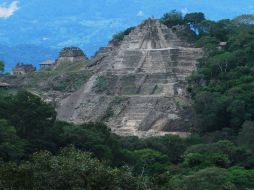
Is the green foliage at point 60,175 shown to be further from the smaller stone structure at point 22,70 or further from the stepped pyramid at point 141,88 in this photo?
the smaller stone structure at point 22,70

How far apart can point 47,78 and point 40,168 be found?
46.9m

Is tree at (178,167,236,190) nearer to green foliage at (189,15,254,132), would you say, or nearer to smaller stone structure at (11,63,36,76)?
green foliage at (189,15,254,132)

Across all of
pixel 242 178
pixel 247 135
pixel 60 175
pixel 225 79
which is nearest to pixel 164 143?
pixel 247 135

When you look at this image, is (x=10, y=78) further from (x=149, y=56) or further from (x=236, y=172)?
(x=236, y=172)

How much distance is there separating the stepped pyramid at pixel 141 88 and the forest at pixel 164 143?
1.48 meters

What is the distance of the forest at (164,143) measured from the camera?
24.9 meters

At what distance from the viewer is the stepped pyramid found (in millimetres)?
59125

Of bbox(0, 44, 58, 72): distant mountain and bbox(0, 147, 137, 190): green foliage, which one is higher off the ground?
bbox(0, 44, 58, 72): distant mountain

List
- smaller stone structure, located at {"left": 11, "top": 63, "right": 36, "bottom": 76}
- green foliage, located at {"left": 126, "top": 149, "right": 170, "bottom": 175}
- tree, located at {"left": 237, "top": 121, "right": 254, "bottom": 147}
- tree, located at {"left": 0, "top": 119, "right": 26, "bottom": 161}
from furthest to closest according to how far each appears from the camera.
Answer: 1. smaller stone structure, located at {"left": 11, "top": 63, "right": 36, "bottom": 76}
2. tree, located at {"left": 237, "top": 121, "right": 254, "bottom": 147}
3. green foliage, located at {"left": 126, "top": 149, "right": 170, "bottom": 175}
4. tree, located at {"left": 0, "top": 119, "right": 26, "bottom": 161}

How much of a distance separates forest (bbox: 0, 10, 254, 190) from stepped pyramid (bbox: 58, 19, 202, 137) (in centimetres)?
148

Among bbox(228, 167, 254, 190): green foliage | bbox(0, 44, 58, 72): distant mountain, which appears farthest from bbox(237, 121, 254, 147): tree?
bbox(0, 44, 58, 72): distant mountain

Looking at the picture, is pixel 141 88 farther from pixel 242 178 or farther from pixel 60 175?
pixel 60 175

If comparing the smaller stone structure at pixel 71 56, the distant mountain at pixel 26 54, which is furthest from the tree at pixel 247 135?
the distant mountain at pixel 26 54

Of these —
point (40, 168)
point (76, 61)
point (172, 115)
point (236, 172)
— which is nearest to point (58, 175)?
point (40, 168)
